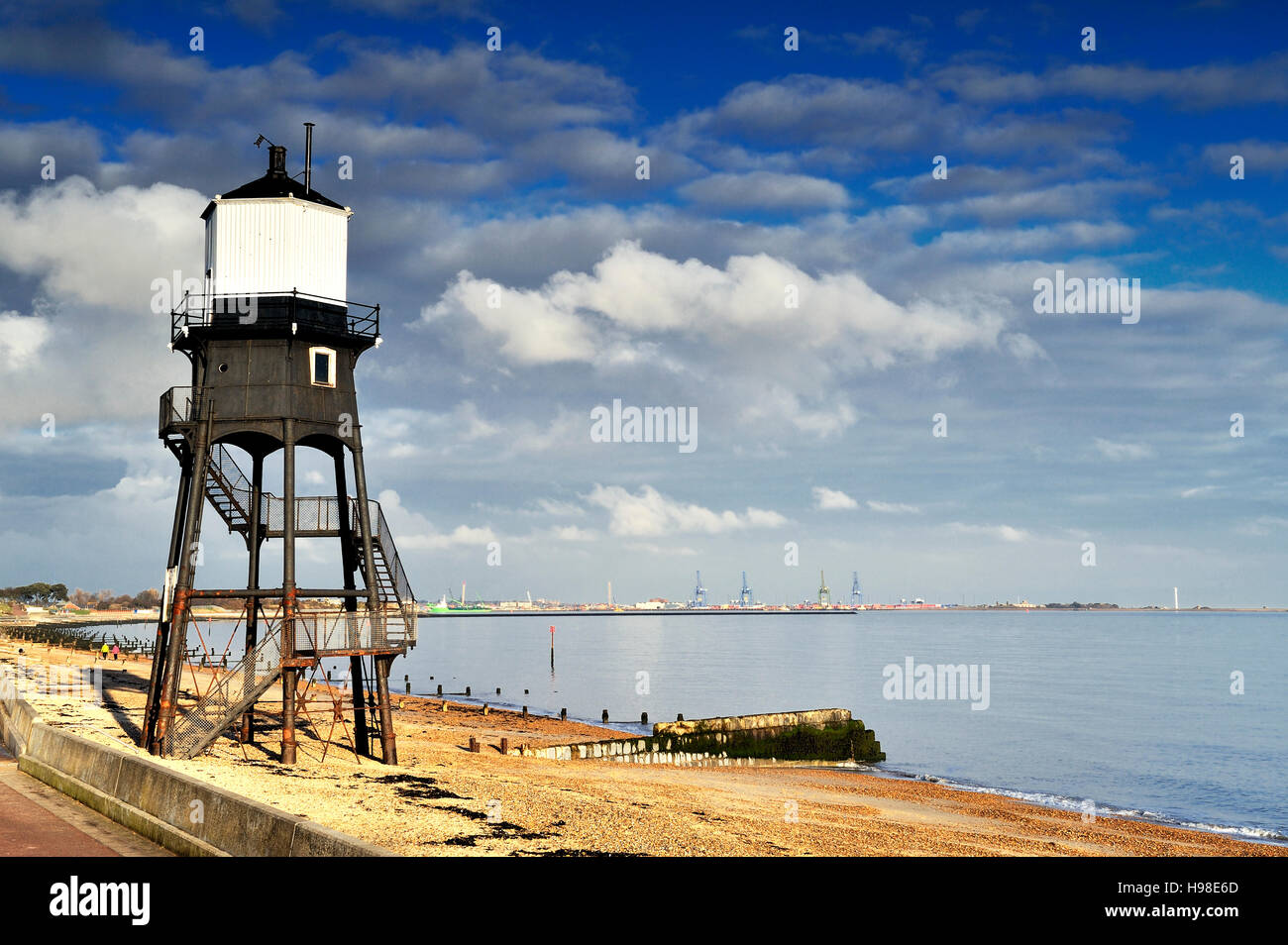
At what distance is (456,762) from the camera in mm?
34156

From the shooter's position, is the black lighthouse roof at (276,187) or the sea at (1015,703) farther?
the sea at (1015,703)

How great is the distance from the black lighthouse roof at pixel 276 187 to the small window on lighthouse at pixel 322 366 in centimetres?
413

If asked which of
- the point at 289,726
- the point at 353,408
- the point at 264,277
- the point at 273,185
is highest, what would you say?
the point at 273,185

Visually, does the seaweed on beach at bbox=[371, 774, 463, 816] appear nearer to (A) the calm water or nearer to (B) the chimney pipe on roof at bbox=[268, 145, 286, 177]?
(B) the chimney pipe on roof at bbox=[268, 145, 286, 177]

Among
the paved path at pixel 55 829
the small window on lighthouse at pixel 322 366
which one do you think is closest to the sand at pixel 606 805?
the paved path at pixel 55 829

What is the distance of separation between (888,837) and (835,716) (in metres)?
25.6

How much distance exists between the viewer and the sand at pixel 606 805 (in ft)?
58.0

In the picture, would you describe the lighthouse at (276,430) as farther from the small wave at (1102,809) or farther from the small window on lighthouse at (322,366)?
the small wave at (1102,809)

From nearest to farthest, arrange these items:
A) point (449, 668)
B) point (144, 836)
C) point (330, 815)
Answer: point (144, 836), point (330, 815), point (449, 668)

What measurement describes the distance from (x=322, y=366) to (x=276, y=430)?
87.3 inches

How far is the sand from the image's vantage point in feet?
58.0
